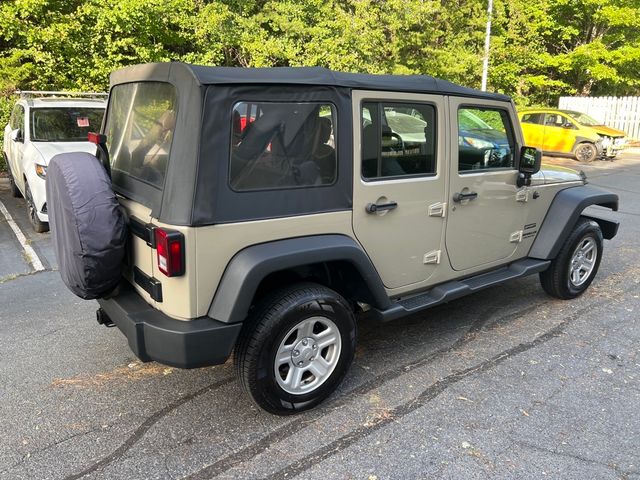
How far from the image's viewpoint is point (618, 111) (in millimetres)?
22359

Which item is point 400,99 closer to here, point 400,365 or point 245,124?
point 245,124

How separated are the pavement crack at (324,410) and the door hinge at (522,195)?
3.39ft

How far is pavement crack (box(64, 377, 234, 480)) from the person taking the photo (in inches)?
102

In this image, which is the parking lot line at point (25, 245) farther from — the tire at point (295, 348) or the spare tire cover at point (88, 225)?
the tire at point (295, 348)

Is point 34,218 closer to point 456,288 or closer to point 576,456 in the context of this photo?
point 456,288

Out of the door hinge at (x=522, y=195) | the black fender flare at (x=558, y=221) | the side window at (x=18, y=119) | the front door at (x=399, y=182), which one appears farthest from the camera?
the side window at (x=18, y=119)

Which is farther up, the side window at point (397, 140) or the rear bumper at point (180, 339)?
the side window at point (397, 140)

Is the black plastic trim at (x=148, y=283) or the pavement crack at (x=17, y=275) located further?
the pavement crack at (x=17, y=275)

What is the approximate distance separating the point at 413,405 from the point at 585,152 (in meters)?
15.4

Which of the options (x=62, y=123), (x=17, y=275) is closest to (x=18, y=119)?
(x=62, y=123)

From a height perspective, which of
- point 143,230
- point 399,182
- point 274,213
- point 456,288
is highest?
point 399,182

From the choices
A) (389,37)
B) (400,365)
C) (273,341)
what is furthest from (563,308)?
(389,37)

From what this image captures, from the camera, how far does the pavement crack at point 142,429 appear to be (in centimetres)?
260

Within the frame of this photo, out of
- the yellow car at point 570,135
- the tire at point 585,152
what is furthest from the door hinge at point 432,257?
the tire at point 585,152
